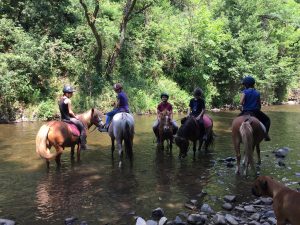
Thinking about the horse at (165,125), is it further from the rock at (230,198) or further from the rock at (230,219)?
the rock at (230,219)

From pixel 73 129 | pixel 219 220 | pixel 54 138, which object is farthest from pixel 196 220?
pixel 73 129

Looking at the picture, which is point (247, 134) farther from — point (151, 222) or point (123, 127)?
point (151, 222)

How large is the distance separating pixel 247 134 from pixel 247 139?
0.14 metres

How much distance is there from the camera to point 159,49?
3098cm

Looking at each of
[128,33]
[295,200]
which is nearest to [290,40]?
[128,33]

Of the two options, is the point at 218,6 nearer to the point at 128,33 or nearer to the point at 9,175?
the point at 128,33

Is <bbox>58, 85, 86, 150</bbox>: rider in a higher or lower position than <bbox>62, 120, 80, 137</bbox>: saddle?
higher

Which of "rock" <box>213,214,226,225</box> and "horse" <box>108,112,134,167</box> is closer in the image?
"rock" <box>213,214,226,225</box>

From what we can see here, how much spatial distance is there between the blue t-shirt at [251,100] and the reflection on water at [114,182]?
5.87ft

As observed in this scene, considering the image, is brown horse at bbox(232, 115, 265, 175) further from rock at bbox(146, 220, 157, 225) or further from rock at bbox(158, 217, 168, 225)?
rock at bbox(146, 220, 157, 225)

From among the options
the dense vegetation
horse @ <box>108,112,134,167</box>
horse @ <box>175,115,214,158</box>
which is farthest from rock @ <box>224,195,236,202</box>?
the dense vegetation

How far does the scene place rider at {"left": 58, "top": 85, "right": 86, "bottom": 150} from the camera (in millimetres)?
10984

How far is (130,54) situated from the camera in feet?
96.8

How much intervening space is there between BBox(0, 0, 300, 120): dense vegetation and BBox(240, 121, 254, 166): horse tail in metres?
15.0
